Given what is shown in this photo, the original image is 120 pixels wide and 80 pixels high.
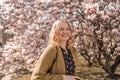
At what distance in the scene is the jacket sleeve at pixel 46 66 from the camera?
308cm

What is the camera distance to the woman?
3.09 m

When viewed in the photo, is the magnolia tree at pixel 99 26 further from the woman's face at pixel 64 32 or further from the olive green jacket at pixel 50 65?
the olive green jacket at pixel 50 65

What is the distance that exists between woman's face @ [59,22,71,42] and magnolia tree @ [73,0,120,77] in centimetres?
719

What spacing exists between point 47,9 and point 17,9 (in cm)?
152

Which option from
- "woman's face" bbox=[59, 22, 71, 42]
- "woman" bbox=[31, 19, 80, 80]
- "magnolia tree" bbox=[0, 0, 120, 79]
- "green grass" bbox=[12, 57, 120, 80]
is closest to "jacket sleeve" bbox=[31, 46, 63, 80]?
"woman" bbox=[31, 19, 80, 80]

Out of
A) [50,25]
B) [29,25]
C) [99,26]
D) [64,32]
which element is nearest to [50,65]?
[64,32]

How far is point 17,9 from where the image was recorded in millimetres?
13141

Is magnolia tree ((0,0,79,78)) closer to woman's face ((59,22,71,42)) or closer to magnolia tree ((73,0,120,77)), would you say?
magnolia tree ((73,0,120,77))

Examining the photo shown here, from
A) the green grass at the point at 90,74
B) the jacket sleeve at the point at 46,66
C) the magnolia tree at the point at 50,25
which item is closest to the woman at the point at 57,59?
the jacket sleeve at the point at 46,66

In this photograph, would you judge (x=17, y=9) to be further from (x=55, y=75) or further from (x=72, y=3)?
(x=55, y=75)

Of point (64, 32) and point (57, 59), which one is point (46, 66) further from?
point (64, 32)

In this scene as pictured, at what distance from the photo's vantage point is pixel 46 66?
3.09 metres

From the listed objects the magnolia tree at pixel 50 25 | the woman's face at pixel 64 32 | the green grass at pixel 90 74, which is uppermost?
the woman's face at pixel 64 32

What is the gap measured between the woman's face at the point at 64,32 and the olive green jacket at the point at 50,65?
11 cm
